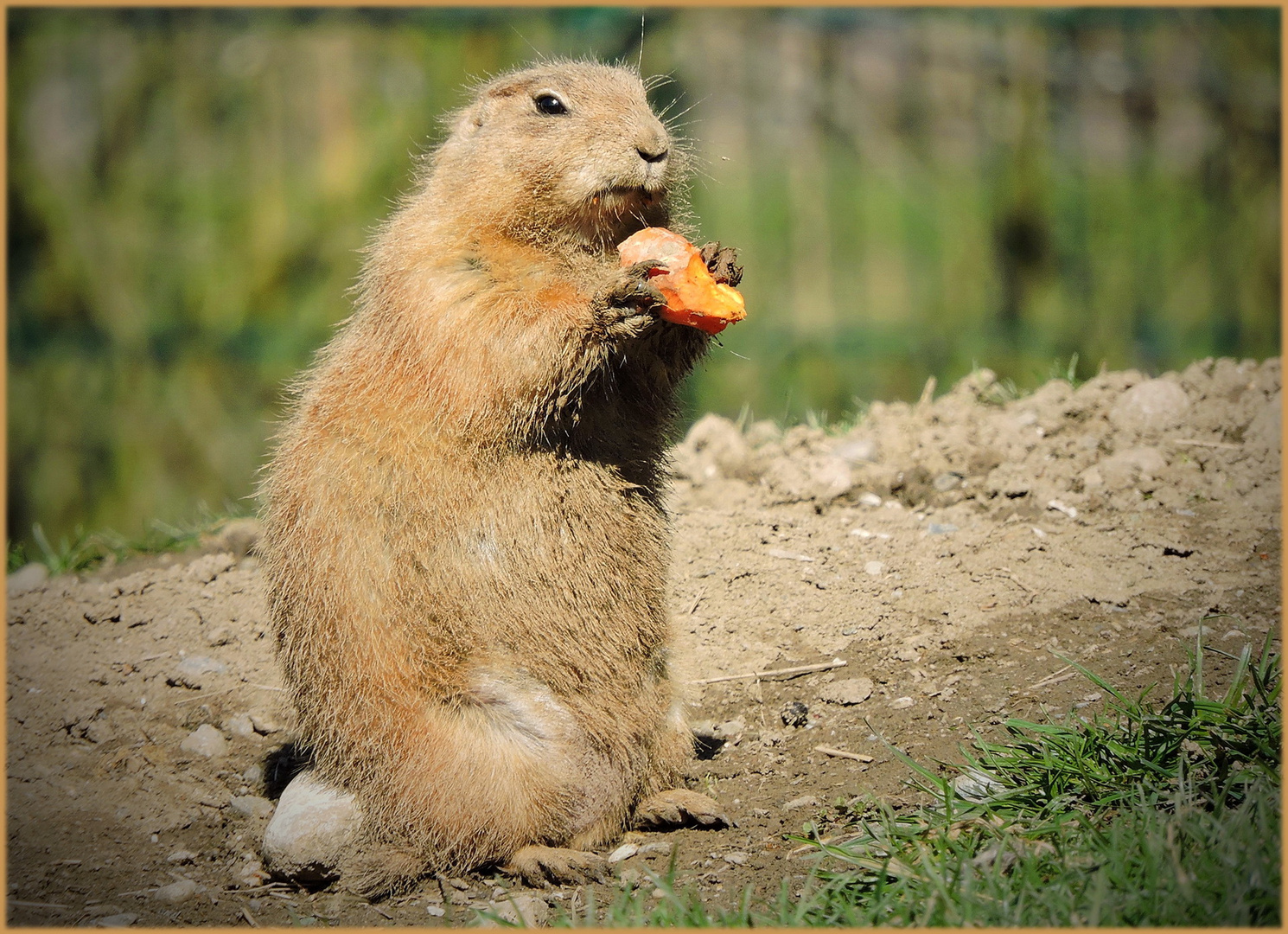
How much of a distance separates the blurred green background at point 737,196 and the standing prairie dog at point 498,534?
4.10m

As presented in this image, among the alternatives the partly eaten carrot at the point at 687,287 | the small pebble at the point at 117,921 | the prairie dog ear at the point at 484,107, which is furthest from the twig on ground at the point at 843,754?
the prairie dog ear at the point at 484,107

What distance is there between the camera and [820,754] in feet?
12.3

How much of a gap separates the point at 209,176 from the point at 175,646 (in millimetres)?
4453

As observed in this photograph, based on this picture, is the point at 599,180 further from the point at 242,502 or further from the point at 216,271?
the point at 216,271

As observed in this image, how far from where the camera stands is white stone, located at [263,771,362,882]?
339 cm

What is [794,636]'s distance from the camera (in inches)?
173

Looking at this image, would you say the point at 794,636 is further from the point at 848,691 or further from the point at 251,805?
the point at 251,805

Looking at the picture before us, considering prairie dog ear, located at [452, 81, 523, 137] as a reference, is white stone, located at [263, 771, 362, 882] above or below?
below

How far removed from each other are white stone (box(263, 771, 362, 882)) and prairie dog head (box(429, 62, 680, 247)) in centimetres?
191

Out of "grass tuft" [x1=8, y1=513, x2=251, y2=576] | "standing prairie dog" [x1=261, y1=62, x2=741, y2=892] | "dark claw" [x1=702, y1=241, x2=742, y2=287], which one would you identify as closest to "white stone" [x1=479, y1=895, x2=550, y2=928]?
"standing prairie dog" [x1=261, y1=62, x2=741, y2=892]

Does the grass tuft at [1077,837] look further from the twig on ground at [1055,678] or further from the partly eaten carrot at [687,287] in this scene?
the partly eaten carrot at [687,287]

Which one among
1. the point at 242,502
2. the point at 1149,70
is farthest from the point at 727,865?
the point at 1149,70

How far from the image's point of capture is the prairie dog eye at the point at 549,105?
3.72 m

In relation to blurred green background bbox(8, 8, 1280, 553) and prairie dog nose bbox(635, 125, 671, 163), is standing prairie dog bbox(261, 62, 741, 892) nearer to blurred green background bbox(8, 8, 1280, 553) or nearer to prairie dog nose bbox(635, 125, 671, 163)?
prairie dog nose bbox(635, 125, 671, 163)
